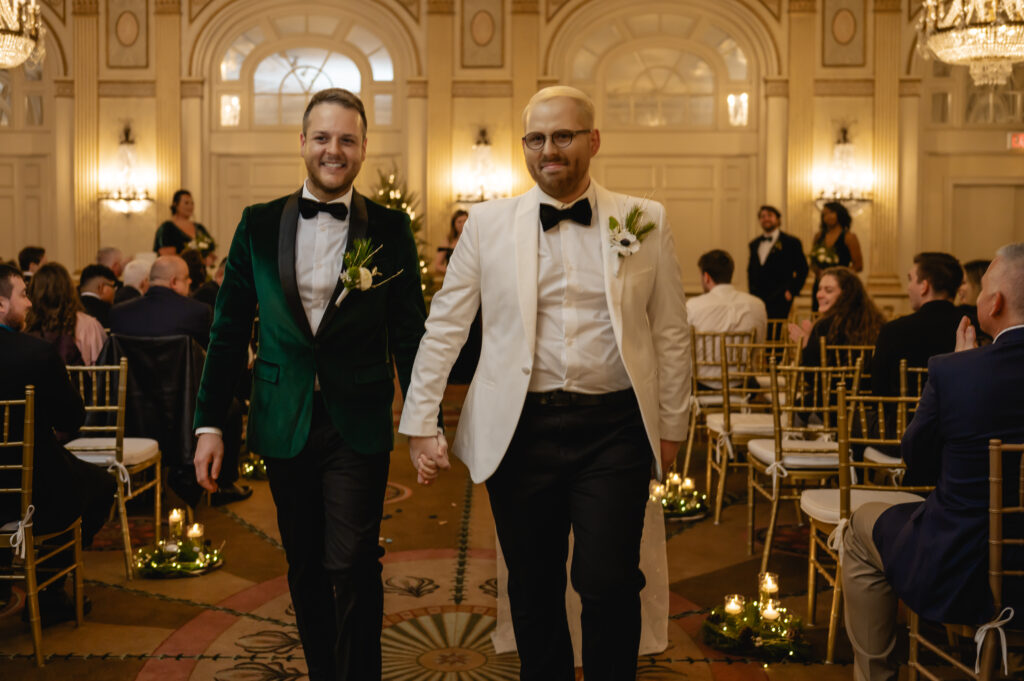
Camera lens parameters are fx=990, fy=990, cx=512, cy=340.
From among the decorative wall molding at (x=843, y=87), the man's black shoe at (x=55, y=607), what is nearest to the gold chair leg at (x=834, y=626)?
the man's black shoe at (x=55, y=607)

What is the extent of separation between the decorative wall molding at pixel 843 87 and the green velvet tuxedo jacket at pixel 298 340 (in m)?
10.3

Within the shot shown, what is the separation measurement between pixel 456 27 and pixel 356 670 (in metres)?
10.6

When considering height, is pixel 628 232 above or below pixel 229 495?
above

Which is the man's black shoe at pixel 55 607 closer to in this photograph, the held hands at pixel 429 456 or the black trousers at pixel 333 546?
the black trousers at pixel 333 546

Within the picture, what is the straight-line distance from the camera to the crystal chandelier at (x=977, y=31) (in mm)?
7473

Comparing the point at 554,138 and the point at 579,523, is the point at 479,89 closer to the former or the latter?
the point at 554,138

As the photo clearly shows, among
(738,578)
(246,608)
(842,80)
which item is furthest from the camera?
(842,80)

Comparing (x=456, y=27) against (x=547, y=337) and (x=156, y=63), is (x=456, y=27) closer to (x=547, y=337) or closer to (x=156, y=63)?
(x=156, y=63)

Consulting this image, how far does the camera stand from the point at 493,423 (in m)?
2.46

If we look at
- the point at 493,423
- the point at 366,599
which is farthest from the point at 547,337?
the point at 366,599

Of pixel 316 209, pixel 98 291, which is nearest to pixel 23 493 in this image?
pixel 316 209

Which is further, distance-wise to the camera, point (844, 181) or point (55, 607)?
point (844, 181)

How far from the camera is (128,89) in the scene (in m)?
12.1

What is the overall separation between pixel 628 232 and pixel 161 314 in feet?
11.5
